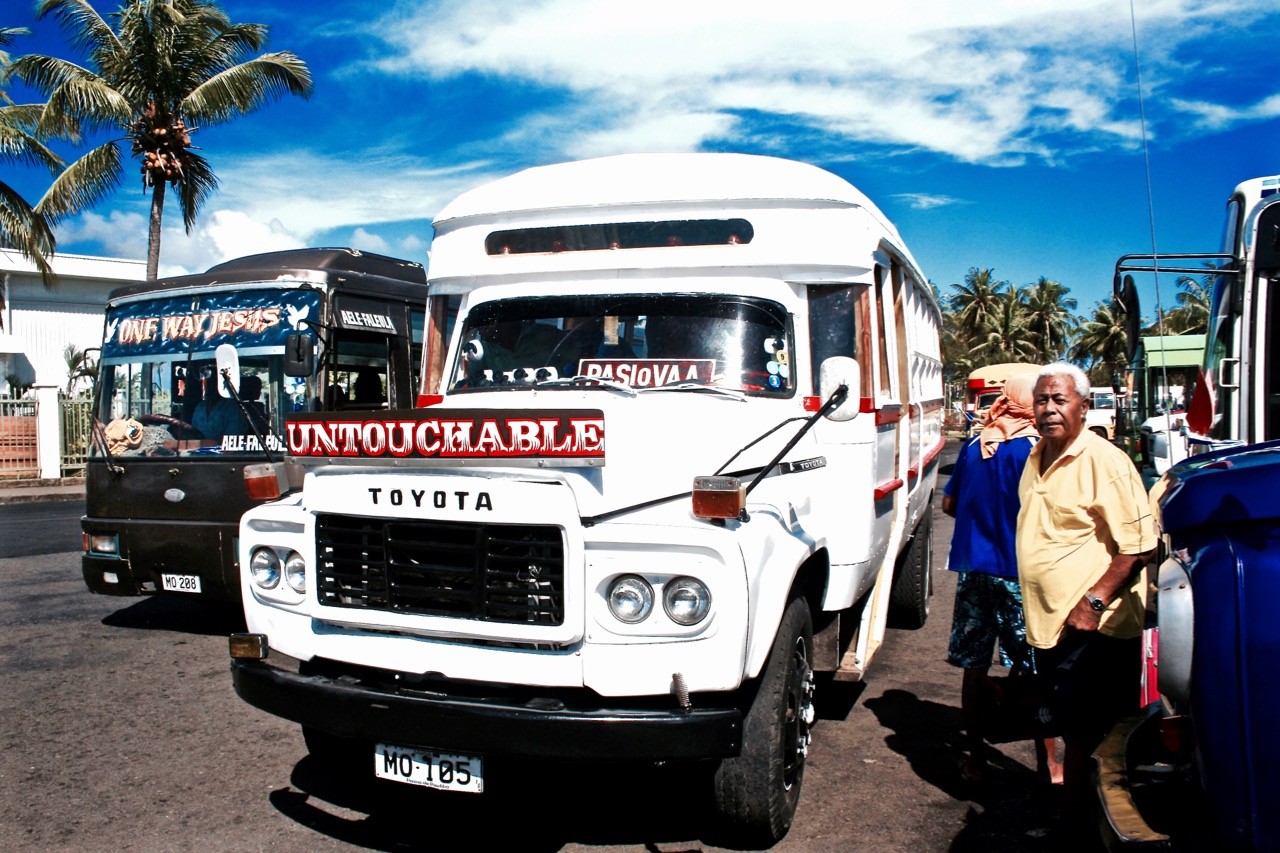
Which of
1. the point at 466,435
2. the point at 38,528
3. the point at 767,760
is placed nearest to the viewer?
the point at 466,435

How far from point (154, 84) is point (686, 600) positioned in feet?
69.0

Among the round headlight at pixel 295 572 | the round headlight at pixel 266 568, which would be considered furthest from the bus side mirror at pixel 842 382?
the round headlight at pixel 266 568

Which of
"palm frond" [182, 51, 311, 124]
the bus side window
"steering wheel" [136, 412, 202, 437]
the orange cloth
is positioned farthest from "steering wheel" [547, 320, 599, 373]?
"palm frond" [182, 51, 311, 124]

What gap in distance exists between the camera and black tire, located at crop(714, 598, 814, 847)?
3785 millimetres

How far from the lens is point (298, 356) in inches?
285

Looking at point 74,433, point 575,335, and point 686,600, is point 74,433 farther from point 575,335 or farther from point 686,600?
point 686,600

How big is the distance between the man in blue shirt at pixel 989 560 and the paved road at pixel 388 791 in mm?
364

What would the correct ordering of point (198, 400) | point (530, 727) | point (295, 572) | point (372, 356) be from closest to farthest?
1. point (530, 727)
2. point (295, 572)
3. point (198, 400)
4. point (372, 356)

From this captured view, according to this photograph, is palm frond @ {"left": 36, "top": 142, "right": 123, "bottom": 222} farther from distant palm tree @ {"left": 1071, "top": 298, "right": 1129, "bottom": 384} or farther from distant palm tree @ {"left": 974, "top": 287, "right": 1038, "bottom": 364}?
distant palm tree @ {"left": 974, "top": 287, "right": 1038, "bottom": 364}

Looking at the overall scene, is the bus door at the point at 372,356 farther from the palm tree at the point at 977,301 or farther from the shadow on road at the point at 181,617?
the palm tree at the point at 977,301

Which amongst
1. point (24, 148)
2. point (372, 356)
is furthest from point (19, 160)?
point (372, 356)

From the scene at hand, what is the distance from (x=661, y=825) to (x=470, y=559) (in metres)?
1.54

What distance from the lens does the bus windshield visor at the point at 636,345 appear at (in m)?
4.89

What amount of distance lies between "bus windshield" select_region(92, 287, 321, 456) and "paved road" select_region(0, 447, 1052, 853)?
207cm
